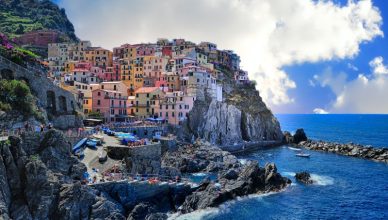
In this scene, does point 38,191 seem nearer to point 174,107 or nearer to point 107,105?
point 107,105

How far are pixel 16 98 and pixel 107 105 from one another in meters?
43.4

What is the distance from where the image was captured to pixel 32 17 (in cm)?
17888

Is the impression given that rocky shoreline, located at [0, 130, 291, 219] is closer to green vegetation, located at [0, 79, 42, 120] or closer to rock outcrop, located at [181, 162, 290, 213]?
rock outcrop, located at [181, 162, 290, 213]

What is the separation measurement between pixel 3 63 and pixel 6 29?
385ft

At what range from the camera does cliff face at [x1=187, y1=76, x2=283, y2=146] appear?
332ft

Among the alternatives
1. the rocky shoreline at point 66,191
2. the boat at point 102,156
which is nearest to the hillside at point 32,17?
the boat at point 102,156

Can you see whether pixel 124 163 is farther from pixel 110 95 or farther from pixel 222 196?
pixel 110 95

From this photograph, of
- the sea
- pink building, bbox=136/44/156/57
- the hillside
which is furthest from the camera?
the hillside

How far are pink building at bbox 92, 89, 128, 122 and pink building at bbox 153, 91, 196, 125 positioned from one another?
9.46 m

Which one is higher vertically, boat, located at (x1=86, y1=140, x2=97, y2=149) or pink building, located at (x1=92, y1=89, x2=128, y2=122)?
pink building, located at (x1=92, y1=89, x2=128, y2=122)

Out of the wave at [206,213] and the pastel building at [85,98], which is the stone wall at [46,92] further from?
the wave at [206,213]

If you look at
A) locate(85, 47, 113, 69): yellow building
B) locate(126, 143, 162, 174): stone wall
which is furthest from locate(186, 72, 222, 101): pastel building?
locate(126, 143, 162, 174): stone wall

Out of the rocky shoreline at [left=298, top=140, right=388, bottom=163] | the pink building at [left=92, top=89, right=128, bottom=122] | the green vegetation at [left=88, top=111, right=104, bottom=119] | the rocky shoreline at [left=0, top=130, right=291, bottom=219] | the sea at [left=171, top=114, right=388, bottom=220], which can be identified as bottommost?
the sea at [left=171, top=114, right=388, bottom=220]

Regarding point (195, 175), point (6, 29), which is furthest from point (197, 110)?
point (6, 29)
